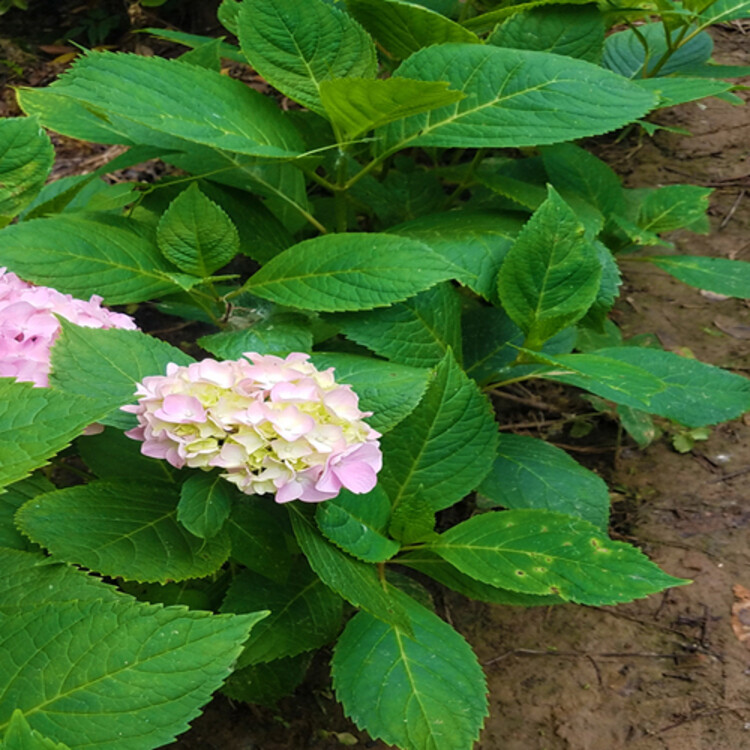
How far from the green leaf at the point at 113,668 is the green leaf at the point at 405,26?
1.20 m

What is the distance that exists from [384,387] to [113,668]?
534mm

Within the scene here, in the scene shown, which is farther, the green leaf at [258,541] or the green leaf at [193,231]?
the green leaf at [193,231]

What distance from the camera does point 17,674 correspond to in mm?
758

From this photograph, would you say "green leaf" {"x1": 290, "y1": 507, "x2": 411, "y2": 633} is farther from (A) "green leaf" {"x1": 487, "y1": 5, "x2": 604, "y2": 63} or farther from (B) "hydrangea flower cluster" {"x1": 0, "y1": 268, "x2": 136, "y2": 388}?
(A) "green leaf" {"x1": 487, "y1": 5, "x2": 604, "y2": 63}

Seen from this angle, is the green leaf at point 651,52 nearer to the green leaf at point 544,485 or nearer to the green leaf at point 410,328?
the green leaf at point 410,328

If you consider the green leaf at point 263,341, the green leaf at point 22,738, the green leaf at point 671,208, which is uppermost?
the green leaf at point 22,738

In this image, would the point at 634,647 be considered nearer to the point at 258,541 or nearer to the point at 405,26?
the point at 258,541

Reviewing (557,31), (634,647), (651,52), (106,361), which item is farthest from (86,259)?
(651,52)

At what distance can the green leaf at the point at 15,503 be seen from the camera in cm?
111

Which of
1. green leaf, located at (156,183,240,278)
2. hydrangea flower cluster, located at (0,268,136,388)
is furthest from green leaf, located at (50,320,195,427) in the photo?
green leaf, located at (156,183,240,278)

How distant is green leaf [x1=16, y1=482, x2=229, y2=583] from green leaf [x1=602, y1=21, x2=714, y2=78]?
5.53 feet

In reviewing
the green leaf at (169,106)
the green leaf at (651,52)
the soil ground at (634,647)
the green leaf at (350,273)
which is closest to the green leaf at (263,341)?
the green leaf at (350,273)

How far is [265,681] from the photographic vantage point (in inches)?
52.1

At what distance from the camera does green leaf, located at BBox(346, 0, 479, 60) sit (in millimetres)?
1527
